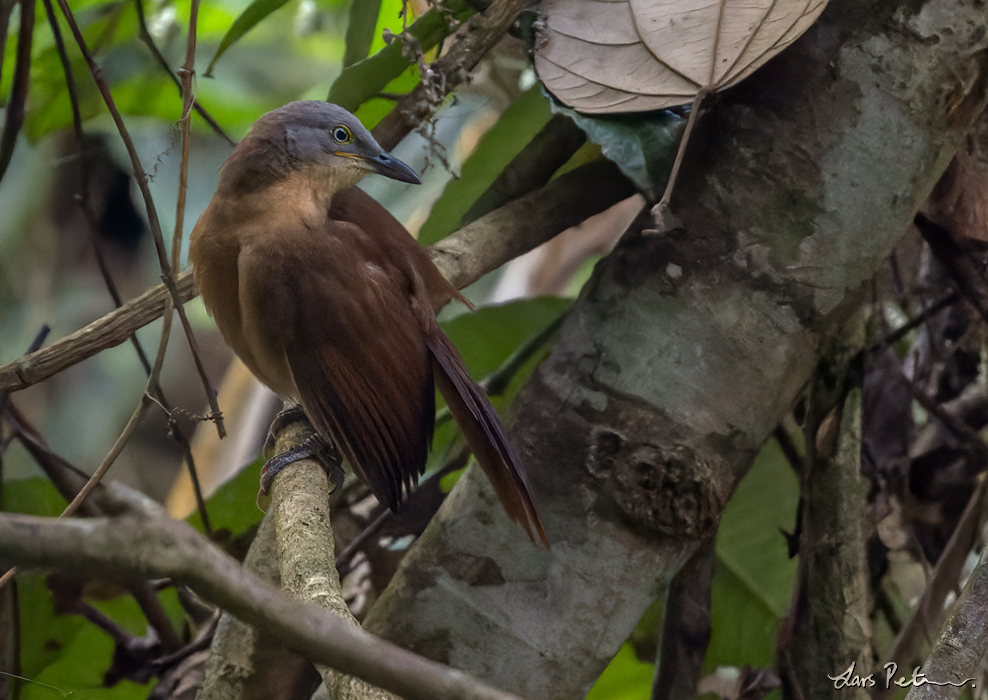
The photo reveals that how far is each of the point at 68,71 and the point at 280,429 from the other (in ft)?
1.96

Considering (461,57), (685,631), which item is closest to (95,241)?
(461,57)

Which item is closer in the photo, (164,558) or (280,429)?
(164,558)

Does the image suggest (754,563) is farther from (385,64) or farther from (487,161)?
(385,64)

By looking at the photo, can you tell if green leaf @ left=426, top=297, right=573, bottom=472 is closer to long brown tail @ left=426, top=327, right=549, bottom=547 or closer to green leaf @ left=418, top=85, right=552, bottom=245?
green leaf @ left=418, top=85, right=552, bottom=245

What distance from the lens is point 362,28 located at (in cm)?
105

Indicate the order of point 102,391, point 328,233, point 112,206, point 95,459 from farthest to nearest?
1. point 102,391
2. point 112,206
3. point 95,459
4. point 328,233

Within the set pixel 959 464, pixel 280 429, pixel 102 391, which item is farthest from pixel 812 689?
pixel 102 391

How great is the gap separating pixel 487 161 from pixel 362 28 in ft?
0.76

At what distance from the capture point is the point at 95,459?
A: 1217 mm

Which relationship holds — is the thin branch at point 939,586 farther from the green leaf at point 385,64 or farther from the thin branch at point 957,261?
the green leaf at point 385,64

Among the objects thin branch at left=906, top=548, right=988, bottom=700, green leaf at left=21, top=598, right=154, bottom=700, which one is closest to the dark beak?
thin branch at left=906, top=548, right=988, bottom=700

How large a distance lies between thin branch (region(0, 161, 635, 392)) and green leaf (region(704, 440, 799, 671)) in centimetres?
46

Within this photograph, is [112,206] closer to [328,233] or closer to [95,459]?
[95,459]

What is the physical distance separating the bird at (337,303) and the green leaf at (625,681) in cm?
48
